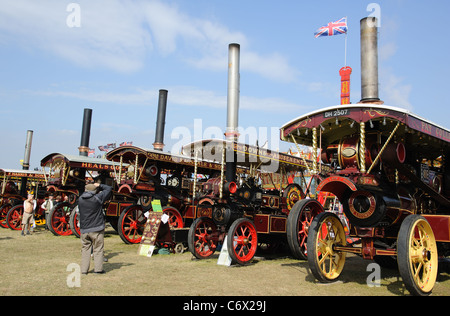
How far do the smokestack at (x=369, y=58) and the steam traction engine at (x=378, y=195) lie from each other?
246 cm

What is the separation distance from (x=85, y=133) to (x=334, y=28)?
44.9 ft

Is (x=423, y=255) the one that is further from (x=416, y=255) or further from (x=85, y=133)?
(x=85, y=133)

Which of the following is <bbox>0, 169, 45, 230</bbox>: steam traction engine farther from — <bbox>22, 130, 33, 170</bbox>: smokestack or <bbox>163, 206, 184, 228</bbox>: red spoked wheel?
<bbox>22, 130, 33, 170</bbox>: smokestack

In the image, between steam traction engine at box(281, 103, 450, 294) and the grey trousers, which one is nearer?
steam traction engine at box(281, 103, 450, 294)

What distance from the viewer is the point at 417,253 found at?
471 centimetres

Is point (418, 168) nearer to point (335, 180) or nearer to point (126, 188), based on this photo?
point (335, 180)

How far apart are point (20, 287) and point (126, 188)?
571cm

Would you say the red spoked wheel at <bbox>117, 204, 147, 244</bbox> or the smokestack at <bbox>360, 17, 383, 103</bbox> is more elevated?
the smokestack at <bbox>360, 17, 383, 103</bbox>

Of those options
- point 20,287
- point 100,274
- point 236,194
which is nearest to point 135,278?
point 100,274

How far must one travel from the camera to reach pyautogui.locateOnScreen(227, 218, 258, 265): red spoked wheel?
6852mm

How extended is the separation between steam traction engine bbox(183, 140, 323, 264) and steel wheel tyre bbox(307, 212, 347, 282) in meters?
0.71

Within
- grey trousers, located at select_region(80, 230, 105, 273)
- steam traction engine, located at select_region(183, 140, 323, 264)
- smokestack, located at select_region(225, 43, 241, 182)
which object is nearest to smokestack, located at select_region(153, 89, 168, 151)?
smokestack, located at select_region(225, 43, 241, 182)

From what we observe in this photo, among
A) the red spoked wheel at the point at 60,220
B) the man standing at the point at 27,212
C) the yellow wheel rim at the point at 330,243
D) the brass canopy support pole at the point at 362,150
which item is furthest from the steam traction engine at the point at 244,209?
the man standing at the point at 27,212

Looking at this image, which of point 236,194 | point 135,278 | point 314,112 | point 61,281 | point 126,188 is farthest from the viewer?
point 126,188
